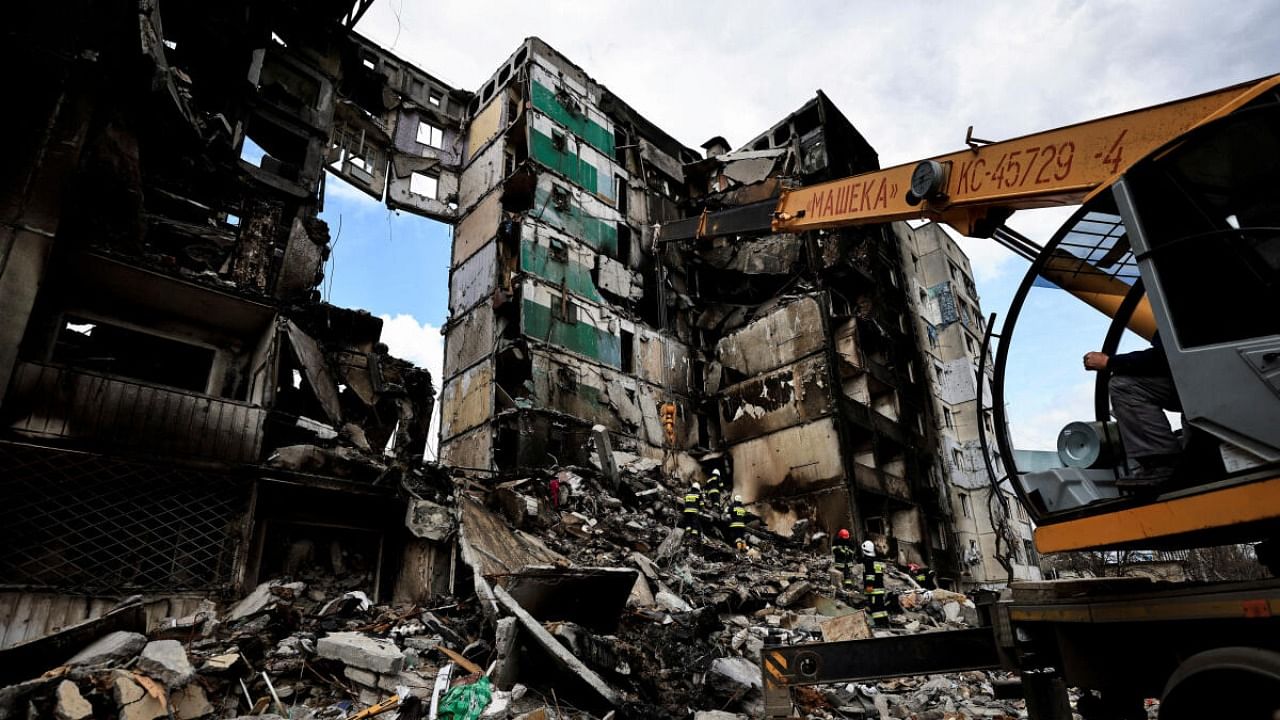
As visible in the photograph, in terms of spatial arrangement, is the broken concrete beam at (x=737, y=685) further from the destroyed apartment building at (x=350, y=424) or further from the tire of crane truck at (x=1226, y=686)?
the tire of crane truck at (x=1226, y=686)

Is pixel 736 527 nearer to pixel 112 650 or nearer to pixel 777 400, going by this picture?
pixel 777 400

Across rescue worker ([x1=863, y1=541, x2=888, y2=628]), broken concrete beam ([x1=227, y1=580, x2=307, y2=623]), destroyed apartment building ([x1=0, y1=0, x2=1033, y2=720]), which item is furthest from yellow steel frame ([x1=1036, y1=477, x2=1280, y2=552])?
rescue worker ([x1=863, y1=541, x2=888, y2=628])

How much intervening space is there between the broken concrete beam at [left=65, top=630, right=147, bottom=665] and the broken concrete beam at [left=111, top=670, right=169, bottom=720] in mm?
598

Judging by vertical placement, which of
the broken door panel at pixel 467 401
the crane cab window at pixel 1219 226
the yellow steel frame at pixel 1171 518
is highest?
the broken door panel at pixel 467 401

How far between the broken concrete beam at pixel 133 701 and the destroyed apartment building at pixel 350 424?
3 cm

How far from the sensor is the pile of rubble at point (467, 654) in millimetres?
5078

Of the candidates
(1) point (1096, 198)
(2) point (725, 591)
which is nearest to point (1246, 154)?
(1) point (1096, 198)

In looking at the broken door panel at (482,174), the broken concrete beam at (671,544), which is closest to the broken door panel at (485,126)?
the broken door panel at (482,174)

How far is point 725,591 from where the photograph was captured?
1074cm

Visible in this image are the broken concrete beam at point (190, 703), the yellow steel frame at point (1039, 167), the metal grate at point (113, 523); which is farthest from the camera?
the metal grate at point (113, 523)

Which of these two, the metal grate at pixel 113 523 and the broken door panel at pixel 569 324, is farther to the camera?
the broken door panel at pixel 569 324

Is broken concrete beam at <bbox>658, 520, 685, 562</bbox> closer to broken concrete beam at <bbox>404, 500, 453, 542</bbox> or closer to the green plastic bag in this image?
broken concrete beam at <bbox>404, 500, 453, 542</bbox>

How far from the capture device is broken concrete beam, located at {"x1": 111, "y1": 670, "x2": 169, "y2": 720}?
14.8 ft

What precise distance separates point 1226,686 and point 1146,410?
137 cm
